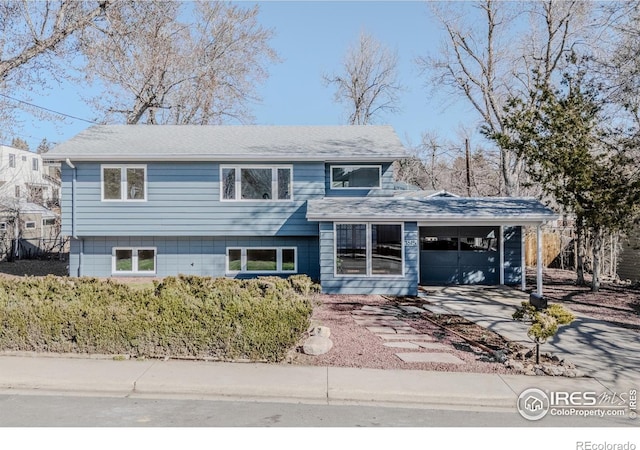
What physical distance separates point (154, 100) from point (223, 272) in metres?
13.4

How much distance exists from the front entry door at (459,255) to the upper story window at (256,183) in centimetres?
486

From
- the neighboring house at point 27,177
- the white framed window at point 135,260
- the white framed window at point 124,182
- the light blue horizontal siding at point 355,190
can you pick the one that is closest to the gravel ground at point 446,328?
the light blue horizontal siding at point 355,190

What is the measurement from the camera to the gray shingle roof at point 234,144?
14.2m

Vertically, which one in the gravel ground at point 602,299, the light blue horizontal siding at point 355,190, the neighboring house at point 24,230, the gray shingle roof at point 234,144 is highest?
the gray shingle roof at point 234,144

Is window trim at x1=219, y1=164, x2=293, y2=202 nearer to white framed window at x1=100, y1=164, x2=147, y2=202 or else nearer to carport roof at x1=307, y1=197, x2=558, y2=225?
carport roof at x1=307, y1=197, x2=558, y2=225

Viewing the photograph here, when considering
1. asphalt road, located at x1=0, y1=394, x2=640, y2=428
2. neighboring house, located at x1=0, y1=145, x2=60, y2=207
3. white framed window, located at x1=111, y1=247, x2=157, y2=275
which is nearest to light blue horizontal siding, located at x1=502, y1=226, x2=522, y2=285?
asphalt road, located at x1=0, y1=394, x2=640, y2=428

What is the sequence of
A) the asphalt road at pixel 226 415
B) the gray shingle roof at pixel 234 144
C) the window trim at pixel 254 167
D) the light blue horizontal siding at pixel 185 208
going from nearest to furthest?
the asphalt road at pixel 226 415, the gray shingle roof at pixel 234 144, the light blue horizontal siding at pixel 185 208, the window trim at pixel 254 167

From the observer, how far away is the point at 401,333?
8609mm

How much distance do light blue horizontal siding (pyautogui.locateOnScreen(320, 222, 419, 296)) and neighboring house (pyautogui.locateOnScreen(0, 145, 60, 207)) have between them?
1002 inches

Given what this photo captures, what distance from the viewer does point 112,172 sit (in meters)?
14.5

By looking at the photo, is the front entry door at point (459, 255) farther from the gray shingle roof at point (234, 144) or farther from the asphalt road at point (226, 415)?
the asphalt road at point (226, 415)

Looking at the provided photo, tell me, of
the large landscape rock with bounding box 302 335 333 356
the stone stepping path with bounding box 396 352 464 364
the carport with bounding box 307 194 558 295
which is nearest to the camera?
the stone stepping path with bounding box 396 352 464 364

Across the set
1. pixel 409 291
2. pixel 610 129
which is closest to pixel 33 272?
pixel 409 291

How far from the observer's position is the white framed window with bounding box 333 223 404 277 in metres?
13.2
